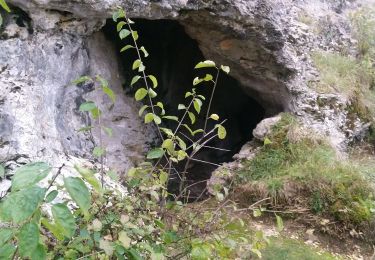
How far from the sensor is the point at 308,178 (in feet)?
13.3

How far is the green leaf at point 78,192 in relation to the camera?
944 mm

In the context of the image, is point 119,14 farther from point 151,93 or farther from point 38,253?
point 38,253

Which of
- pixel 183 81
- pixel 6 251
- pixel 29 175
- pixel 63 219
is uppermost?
pixel 29 175

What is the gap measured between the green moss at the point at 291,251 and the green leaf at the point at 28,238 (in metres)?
2.65

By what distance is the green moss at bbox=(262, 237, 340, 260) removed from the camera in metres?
3.40

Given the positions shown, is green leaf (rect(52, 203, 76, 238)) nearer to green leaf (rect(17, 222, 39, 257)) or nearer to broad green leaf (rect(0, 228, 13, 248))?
green leaf (rect(17, 222, 39, 257))

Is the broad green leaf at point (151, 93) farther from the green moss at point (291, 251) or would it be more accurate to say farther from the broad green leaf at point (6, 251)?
the green moss at point (291, 251)

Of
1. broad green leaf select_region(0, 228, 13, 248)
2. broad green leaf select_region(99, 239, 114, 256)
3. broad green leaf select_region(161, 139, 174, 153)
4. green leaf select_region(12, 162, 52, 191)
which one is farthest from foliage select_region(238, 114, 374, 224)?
green leaf select_region(12, 162, 52, 191)

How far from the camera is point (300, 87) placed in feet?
16.0

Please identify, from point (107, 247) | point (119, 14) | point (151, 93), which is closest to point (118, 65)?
point (119, 14)

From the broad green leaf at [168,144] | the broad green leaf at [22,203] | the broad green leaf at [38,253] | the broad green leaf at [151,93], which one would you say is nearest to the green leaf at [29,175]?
the broad green leaf at [22,203]

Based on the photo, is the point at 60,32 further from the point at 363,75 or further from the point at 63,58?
the point at 363,75

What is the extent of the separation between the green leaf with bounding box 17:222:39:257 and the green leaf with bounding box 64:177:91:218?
0.13 metres

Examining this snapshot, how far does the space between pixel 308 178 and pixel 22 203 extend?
3494mm
